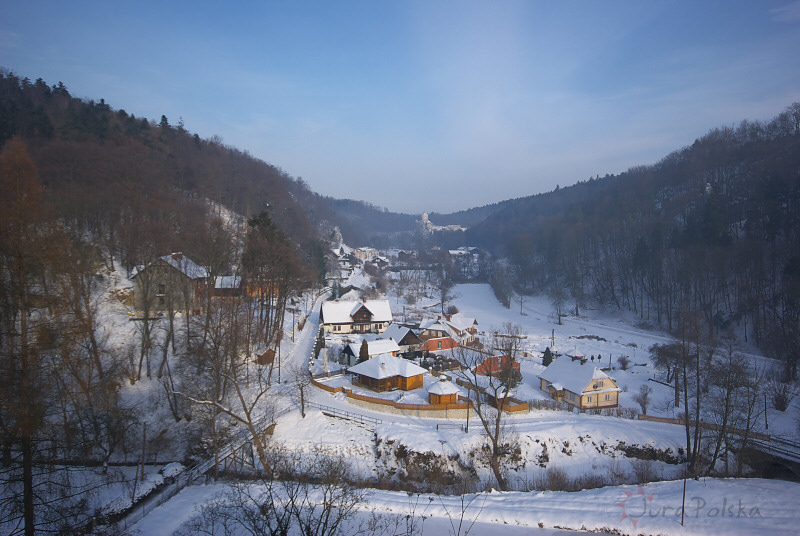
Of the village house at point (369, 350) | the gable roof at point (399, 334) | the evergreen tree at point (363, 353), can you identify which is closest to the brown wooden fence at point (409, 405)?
the evergreen tree at point (363, 353)

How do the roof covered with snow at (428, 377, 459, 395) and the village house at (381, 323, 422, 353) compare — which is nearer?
the roof covered with snow at (428, 377, 459, 395)

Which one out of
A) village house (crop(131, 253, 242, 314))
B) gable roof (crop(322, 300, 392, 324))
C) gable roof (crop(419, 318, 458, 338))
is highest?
village house (crop(131, 253, 242, 314))

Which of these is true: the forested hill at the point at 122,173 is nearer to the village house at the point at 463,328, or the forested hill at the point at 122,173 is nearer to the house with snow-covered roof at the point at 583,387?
the village house at the point at 463,328

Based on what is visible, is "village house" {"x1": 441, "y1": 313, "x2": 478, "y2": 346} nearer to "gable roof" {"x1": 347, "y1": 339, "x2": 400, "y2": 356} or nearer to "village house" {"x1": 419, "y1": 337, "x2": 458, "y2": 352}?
"village house" {"x1": 419, "y1": 337, "x2": 458, "y2": 352}

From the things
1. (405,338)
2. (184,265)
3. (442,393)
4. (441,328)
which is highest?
(184,265)

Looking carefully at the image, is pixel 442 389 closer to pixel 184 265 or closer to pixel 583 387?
pixel 583 387

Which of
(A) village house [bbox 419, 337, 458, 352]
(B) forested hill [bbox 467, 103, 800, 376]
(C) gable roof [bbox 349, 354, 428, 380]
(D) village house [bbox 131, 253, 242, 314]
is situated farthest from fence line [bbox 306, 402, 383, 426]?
(B) forested hill [bbox 467, 103, 800, 376]

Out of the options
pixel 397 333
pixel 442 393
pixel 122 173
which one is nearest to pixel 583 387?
pixel 442 393
